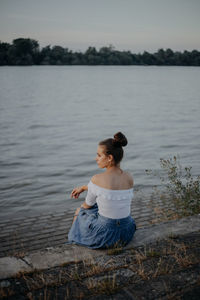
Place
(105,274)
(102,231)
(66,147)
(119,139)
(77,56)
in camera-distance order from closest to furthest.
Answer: (105,274) < (119,139) < (102,231) < (66,147) < (77,56)

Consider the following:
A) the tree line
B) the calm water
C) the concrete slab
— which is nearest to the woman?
the concrete slab

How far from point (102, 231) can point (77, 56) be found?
117 meters

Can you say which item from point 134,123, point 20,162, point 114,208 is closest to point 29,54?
point 134,123

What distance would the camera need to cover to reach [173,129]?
63.0 ft

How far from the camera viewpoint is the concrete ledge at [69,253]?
324 centimetres

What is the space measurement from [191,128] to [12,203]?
13896 mm

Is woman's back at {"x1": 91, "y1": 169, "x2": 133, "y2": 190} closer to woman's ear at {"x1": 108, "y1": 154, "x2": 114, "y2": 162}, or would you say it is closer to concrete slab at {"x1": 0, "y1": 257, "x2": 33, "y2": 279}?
woman's ear at {"x1": 108, "y1": 154, "x2": 114, "y2": 162}

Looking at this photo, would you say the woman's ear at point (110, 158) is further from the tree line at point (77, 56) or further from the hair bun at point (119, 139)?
the tree line at point (77, 56)

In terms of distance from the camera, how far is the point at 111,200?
366 cm

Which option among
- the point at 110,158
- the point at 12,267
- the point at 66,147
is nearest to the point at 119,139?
the point at 110,158

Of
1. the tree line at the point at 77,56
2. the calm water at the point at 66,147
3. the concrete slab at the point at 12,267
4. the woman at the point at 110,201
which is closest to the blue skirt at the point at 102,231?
the woman at the point at 110,201

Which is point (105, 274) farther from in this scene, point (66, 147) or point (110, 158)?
point (66, 147)

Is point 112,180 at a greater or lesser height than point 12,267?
greater

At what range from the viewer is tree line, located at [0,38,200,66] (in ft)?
343
